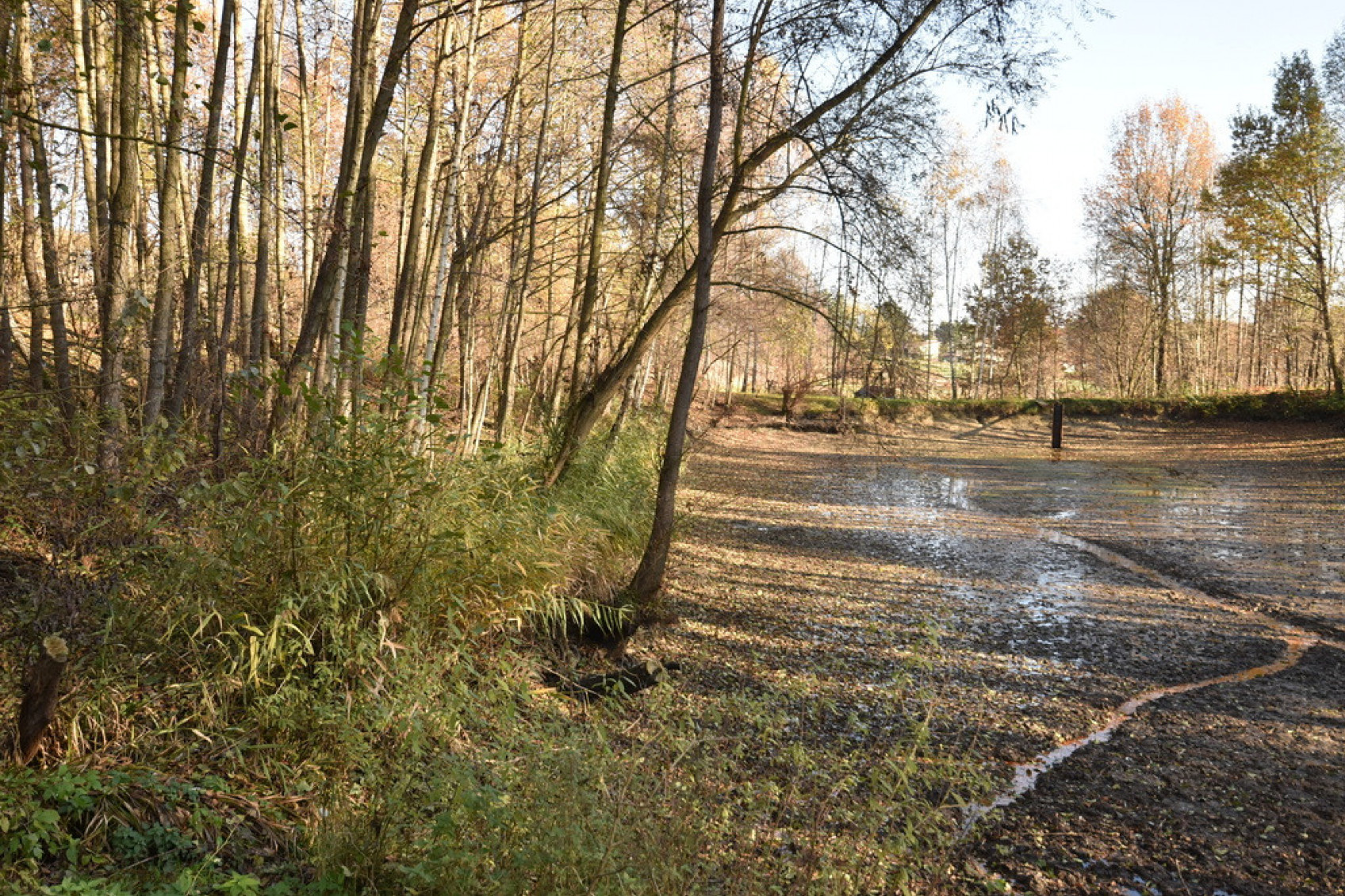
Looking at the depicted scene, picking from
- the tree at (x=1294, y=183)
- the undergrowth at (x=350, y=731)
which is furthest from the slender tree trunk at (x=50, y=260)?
the tree at (x=1294, y=183)

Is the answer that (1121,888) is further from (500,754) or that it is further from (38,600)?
(38,600)

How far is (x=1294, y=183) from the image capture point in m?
19.0

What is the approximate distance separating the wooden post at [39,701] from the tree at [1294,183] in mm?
23439

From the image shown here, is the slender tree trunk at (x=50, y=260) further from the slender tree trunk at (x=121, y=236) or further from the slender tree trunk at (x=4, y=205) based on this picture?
the slender tree trunk at (x=121, y=236)

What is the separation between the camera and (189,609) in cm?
339

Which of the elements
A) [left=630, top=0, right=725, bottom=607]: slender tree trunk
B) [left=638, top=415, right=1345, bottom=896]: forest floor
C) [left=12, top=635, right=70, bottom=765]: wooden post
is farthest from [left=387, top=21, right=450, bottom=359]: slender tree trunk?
[left=12, top=635, right=70, bottom=765]: wooden post

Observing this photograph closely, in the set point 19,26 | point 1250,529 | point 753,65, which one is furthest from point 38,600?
point 1250,529

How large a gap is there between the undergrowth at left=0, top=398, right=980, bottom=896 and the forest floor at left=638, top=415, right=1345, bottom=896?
597 mm

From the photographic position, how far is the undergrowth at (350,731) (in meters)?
2.54

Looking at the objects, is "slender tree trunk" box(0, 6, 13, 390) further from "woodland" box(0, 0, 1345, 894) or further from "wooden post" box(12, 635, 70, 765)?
"wooden post" box(12, 635, 70, 765)

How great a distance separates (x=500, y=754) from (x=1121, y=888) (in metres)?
2.35

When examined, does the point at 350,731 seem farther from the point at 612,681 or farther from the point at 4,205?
the point at 4,205

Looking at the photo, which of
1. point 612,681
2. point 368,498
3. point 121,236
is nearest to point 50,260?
point 121,236

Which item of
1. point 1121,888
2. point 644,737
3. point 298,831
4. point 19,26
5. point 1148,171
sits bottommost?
point 1121,888
